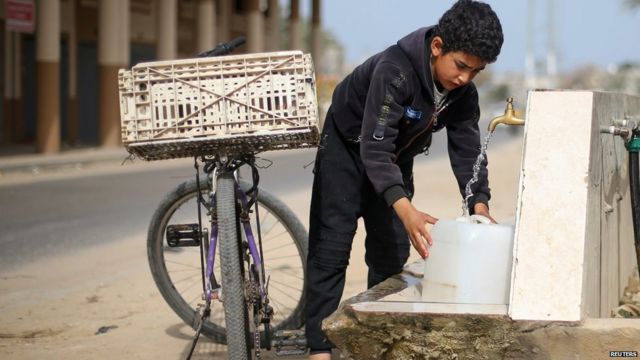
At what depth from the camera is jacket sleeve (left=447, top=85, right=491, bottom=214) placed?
4297mm

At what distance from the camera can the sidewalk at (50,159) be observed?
17070 millimetres

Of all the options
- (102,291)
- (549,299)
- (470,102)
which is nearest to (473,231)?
(549,299)

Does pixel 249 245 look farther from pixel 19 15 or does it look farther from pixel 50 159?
pixel 19 15

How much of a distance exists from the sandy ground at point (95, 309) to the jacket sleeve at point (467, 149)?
1373mm

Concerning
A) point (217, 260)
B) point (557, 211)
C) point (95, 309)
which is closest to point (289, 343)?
point (217, 260)

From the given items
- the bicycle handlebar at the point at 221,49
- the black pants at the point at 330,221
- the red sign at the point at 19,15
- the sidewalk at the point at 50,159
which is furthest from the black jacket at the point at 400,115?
the red sign at the point at 19,15

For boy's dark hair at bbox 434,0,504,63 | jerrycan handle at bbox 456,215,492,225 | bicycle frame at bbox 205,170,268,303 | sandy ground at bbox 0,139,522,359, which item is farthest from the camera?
sandy ground at bbox 0,139,522,359

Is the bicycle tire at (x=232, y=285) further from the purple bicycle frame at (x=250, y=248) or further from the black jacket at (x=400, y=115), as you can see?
the black jacket at (x=400, y=115)

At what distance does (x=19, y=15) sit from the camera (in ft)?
66.2

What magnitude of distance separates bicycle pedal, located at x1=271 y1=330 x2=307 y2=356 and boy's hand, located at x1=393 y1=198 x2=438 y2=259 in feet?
3.19

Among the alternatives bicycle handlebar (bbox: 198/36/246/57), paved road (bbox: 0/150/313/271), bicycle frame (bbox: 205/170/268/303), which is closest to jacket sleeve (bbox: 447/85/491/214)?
bicycle frame (bbox: 205/170/268/303)

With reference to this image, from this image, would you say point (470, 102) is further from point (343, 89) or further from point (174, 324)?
point (174, 324)

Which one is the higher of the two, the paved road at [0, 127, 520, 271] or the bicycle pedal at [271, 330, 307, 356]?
the paved road at [0, 127, 520, 271]

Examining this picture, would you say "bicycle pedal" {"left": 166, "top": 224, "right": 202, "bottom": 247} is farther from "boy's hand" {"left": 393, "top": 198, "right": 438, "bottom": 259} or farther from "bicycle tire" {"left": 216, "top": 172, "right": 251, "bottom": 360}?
"boy's hand" {"left": 393, "top": 198, "right": 438, "bottom": 259}
